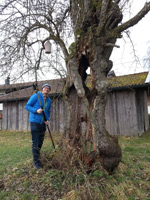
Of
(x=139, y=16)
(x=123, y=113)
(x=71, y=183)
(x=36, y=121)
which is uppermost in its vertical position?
(x=139, y=16)

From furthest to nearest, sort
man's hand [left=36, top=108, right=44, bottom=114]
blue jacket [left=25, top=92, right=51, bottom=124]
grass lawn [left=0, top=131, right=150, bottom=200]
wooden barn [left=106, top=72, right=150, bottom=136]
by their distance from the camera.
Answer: wooden barn [left=106, top=72, right=150, bottom=136], blue jacket [left=25, top=92, right=51, bottom=124], man's hand [left=36, top=108, right=44, bottom=114], grass lawn [left=0, top=131, right=150, bottom=200]

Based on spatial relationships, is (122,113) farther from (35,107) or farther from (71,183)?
(71,183)

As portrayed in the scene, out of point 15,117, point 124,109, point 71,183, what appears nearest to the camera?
point 71,183

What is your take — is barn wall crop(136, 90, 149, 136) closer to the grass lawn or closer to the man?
the grass lawn

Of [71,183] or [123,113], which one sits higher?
[123,113]

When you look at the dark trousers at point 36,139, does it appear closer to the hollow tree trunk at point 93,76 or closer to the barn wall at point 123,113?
the hollow tree trunk at point 93,76

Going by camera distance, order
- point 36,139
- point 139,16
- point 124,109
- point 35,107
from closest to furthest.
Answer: point 139,16
point 36,139
point 35,107
point 124,109

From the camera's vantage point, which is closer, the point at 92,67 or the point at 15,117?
the point at 92,67

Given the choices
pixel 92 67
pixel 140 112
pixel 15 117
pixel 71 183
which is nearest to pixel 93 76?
pixel 92 67

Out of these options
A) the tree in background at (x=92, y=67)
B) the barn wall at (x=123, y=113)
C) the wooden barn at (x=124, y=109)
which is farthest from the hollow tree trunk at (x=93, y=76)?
the barn wall at (x=123, y=113)

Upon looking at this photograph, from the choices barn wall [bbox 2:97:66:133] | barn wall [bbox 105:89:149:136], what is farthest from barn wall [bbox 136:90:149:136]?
barn wall [bbox 2:97:66:133]

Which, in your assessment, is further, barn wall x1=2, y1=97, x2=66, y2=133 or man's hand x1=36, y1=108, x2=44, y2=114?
barn wall x1=2, y1=97, x2=66, y2=133

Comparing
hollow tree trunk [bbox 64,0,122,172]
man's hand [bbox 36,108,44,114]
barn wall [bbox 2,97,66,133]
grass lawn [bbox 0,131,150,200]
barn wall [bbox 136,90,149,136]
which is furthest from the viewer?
barn wall [bbox 2,97,66,133]

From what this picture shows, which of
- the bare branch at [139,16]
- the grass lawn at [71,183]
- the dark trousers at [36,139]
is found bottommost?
the grass lawn at [71,183]
